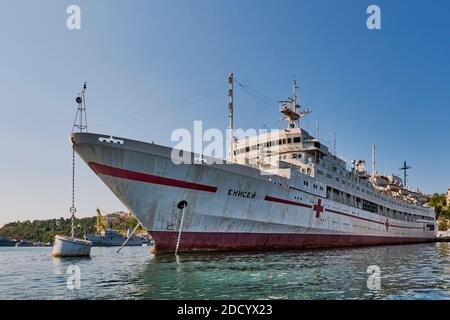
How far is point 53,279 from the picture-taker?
487 inches

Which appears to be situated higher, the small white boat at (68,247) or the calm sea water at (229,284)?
the calm sea water at (229,284)

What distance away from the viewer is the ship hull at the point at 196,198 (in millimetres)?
18594

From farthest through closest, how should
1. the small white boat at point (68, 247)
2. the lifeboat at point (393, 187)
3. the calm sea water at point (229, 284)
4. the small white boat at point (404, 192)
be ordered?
the small white boat at point (404, 192)
the lifeboat at point (393, 187)
the small white boat at point (68, 247)
the calm sea water at point (229, 284)

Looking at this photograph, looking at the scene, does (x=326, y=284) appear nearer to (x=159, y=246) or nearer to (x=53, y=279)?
(x=53, y=279)

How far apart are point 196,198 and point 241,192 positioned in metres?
3.31

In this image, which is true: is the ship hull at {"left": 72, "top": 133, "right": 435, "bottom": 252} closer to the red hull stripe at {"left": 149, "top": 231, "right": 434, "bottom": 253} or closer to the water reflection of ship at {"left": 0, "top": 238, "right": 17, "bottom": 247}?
the red hull stripe at {"left": 149, "top": 231, "right": 434, "bottom": 253}

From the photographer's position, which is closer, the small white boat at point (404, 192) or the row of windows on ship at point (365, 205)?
the row of windows on ship at point (365, 205)

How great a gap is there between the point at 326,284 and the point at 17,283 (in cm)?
1049

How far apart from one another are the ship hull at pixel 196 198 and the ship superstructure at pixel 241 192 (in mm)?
53

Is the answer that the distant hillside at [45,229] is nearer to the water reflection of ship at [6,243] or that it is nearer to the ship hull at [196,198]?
the water reflection of ship at [6,243]

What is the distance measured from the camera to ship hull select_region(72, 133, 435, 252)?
18.6 metres

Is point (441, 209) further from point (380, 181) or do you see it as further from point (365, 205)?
point (365, 205)

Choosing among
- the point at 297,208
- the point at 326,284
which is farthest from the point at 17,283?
the point at 297,208

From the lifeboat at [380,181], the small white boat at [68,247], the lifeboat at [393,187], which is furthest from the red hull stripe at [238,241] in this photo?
the lifeboat at [393,187]
